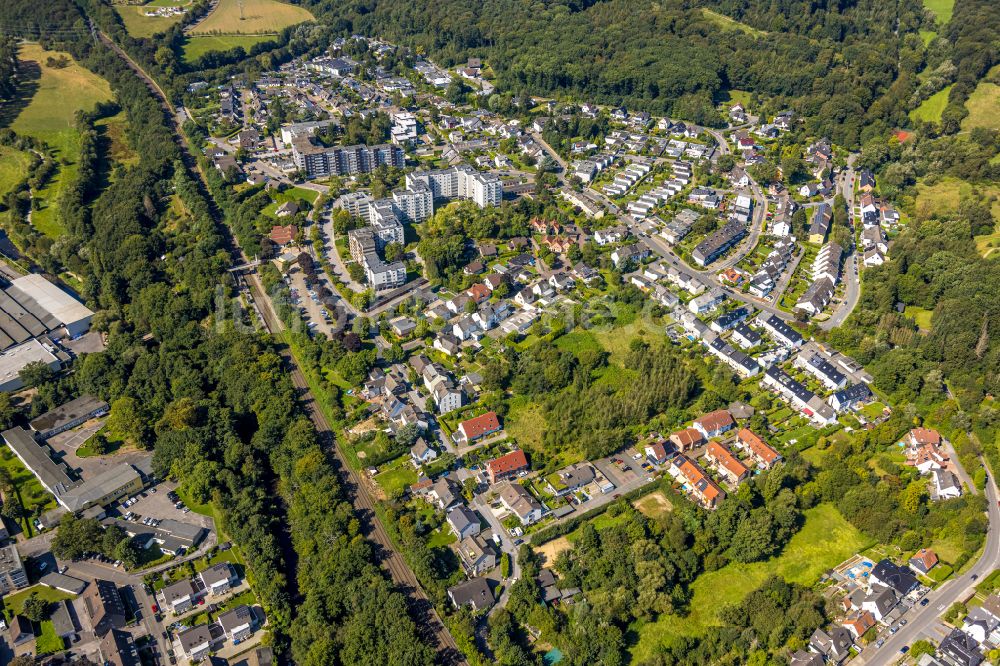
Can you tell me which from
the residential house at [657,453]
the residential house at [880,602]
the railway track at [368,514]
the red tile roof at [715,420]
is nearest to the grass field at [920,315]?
the red tile roof at [715,420]

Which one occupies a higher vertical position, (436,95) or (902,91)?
(902,91)

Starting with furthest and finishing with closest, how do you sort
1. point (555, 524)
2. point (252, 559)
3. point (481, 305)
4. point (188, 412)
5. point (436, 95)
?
point (436, 95) < point (481, 305) < point (188, 412) < point (555, 524) < point (252, 559)

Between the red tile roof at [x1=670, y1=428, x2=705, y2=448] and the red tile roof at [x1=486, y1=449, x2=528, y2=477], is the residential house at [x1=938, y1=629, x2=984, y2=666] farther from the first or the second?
the red tile roof at [x1=486, y1=449, x2=528, y2=477]

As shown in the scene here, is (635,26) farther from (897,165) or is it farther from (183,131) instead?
(183,131)

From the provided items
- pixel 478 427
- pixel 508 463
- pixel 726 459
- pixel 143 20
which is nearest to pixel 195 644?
pixel 508 463

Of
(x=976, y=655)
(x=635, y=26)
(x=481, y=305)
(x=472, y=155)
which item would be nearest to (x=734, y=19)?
(x=635, y=26)

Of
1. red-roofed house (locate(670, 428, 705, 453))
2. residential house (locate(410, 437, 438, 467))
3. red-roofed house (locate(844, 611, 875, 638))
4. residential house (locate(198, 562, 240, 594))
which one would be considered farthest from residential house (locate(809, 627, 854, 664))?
residential house (locate(198, 562, 240, 594))

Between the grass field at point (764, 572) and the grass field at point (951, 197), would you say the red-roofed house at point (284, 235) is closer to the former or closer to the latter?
the grass field at point (764, 572)
